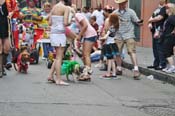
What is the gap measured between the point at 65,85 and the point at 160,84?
2.58 metres

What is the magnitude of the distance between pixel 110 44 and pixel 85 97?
335 cm

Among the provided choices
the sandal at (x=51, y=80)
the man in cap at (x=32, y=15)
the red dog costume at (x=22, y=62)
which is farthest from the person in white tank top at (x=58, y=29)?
the man in cap at (x=32, y=15)

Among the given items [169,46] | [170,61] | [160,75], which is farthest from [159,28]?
[160,75]

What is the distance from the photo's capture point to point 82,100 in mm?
9453

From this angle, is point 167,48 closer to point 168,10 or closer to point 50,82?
point 168,10

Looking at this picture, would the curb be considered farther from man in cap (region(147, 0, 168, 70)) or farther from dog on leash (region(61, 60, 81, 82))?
dog on leash (region(61, 60, 81, 82))

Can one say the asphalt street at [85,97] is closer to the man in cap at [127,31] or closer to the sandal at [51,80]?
the sandal at [51,80]

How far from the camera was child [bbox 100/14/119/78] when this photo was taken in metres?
12.8

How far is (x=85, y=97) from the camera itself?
981 cm

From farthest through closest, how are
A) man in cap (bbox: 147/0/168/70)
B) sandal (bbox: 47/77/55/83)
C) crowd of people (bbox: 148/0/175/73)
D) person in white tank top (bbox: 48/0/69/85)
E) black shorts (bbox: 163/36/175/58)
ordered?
man in cap (bbox: 147/0/168/70)
black shorts (bbox: 163/36/175/58)
crowd of people (bbox: 148/0/175/73)
sandal (bbox: 47/77/55/83)
person in white tank top (bbox: 48/0/69/85)

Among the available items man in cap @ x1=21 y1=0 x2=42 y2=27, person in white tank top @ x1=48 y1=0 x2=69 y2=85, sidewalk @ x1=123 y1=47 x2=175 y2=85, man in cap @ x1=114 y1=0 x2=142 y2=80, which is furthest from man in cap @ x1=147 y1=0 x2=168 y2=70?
man in cap @ x1=21 y1=0 x2=42 y2=27

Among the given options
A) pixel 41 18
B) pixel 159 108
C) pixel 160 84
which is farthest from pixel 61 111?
pixel 41 18

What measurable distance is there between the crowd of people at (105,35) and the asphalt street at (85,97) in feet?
1.55

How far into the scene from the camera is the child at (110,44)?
503 inches
